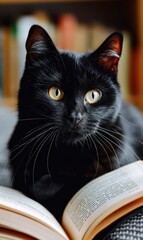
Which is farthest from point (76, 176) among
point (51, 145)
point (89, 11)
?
point (89, 11)

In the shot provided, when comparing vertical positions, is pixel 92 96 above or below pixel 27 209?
above

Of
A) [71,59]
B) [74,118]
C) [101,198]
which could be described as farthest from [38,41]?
[101,198]

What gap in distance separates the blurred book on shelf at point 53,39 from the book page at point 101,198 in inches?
54.3

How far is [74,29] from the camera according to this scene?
2158mm

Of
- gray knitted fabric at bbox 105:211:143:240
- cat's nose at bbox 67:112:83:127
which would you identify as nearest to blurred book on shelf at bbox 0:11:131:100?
cat's nose at bbox 67:112:83:127

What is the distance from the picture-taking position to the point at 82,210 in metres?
0.75

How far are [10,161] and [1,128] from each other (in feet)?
1.30

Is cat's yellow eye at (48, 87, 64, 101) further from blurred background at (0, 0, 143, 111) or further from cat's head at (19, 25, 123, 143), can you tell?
blurred background at (0, 0, 143, 111)

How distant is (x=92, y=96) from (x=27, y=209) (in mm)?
269

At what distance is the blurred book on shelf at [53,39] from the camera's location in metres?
2.12

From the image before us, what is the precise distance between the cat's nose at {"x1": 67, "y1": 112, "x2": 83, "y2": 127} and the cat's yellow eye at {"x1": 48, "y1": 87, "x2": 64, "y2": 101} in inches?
2.1

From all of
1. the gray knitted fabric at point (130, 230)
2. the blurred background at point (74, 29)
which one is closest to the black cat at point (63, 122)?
the gray knitted fabric at point (130, 230)

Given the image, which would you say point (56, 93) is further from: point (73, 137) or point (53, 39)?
point (53, 39)

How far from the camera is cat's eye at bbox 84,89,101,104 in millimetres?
847
